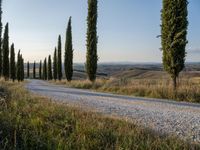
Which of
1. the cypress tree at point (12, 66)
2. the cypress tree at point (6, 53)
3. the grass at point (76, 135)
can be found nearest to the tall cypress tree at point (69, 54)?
the cypress tree at point (6, 53)

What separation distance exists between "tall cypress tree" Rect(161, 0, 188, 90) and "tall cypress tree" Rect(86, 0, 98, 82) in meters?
17.7

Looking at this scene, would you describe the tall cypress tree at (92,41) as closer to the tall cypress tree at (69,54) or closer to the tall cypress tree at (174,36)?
the tall cypress tree at (174,36)

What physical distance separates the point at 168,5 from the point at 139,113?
12.3 metres

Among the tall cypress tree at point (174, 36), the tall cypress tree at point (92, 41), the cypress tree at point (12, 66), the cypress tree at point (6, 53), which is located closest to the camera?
the tall cypress tree at point (174, 36)

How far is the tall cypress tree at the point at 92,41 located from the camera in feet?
129

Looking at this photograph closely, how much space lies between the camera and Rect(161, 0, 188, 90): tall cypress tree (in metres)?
21.1

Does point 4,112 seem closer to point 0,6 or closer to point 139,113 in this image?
point 139,113

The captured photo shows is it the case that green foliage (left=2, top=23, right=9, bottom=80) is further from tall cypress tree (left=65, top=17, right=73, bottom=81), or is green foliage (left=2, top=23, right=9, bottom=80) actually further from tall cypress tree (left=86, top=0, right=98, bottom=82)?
tall cypress tree (left=86, top=0, right=98, bottom=82)

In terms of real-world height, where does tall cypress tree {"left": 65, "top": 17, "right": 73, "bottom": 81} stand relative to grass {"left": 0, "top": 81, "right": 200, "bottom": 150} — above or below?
above

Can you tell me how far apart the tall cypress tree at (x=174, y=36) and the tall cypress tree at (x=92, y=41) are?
1769 centimetres

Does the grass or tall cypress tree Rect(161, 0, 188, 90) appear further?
tall cypress tree Rect(161, 0, 188, 90)

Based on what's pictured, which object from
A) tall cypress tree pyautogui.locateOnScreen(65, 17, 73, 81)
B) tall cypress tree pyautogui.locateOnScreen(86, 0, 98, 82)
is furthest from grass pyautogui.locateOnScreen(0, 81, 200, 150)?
tall cypress tree pyautogui.locateOnScreen(65, 17, 73, 81)

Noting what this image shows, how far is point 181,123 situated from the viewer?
31.0 ft

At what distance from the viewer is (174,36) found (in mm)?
21438
